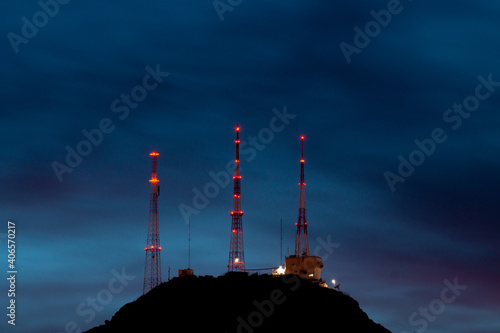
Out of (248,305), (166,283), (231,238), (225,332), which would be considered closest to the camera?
(225,332)

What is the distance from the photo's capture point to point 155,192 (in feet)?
496

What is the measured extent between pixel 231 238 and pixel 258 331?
3063 cm

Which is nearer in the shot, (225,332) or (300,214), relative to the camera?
(225,332)

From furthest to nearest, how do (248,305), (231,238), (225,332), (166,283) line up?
1. (231,238)
2. (166,283)
3. (248,305)
4. (225,332)

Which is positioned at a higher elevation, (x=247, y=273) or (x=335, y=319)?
(x=247, y=273)

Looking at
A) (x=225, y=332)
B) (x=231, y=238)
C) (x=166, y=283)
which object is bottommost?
(x=225, y=332)

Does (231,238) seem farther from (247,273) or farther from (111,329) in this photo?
(111,329)

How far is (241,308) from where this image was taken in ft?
438

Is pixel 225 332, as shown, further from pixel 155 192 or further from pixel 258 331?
pixel 155 192

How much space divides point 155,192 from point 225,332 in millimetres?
34586

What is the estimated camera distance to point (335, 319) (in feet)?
453

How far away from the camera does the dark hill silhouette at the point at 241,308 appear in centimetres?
13025

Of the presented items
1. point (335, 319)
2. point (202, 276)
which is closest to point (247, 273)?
point (202, 276)

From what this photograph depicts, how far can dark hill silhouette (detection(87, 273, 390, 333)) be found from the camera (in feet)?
427
